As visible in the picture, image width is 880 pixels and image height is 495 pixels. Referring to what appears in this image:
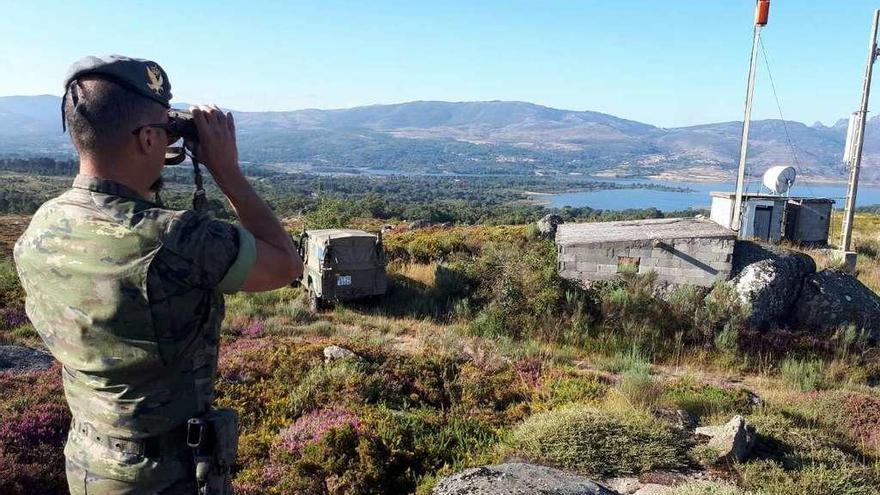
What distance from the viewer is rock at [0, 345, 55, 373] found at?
6.51 meters

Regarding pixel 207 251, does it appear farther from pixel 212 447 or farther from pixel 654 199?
pixel 654 199

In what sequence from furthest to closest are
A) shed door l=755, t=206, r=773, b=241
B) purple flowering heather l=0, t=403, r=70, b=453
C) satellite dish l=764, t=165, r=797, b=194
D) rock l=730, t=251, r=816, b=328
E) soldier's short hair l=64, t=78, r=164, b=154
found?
satellite dish l=764, t=165, r=797, b=194, shed door l=755, t=206, r=773, b=241, rock l=730, t=251, r=816, b=328, purple flowering heather l=0, t=403, r=70, b=453, soldier's short hair l=64, t=78, r=164, b=154

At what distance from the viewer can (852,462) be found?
465 cm

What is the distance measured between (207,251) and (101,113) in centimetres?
55

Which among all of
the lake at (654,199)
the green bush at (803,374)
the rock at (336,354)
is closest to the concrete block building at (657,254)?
the green bush at (803,374)

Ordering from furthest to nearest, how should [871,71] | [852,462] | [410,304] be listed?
[871,71] → [410,304] → [852,462]

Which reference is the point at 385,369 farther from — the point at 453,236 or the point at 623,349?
the point at 453,236

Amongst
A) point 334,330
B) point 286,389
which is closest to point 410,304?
point 334,330

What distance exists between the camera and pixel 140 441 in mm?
2035

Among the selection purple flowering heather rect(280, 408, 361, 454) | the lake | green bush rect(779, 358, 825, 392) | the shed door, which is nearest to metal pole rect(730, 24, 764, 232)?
the shed door

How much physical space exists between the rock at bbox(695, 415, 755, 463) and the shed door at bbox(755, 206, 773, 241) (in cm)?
1449

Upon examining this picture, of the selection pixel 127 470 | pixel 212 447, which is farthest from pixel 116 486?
pixel 212 447

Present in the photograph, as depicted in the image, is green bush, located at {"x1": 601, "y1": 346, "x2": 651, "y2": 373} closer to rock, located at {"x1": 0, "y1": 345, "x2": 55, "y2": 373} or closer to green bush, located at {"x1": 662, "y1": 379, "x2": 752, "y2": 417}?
green bush, located at {"x1": 662, "y1": 379, "x2": 752, "y2": 417}

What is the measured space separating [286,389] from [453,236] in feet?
33.8
